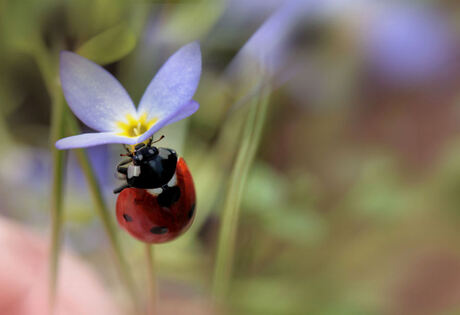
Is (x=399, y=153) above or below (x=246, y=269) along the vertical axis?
above

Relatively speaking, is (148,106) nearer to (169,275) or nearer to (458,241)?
(169,275)

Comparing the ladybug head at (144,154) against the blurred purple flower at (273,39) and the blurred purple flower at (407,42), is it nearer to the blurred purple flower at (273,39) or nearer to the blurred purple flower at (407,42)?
the blurred purple flower at (273,39)

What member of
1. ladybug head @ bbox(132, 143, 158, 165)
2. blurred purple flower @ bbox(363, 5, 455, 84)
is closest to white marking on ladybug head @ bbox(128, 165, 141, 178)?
ladybug head @ bbox(132, 143, 158, 165)

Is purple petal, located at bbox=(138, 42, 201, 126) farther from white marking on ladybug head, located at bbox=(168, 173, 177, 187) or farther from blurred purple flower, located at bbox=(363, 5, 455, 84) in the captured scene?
blurred purple flower, located at bbox=(363, 5, 455, 84)

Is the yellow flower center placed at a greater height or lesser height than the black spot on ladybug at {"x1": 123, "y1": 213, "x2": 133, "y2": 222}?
greater

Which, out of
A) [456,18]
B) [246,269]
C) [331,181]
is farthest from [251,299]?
[456,18]

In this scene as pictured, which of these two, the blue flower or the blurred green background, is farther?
the blurred green background

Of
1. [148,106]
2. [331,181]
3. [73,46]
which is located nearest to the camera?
[148,106]
